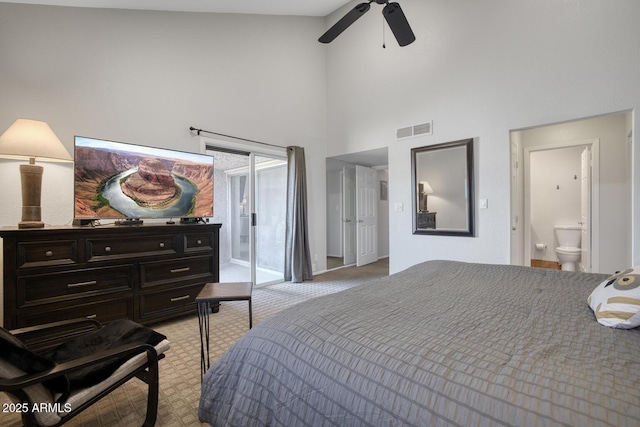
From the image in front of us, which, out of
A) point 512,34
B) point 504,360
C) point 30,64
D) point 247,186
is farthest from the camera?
point 247,186

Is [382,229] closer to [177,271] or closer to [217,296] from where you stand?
[177,271]

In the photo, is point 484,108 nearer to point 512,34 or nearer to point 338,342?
point 512,34

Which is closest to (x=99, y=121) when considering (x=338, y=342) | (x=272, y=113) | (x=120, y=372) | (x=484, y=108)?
(x=272, y=113)

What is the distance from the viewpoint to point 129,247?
2.54 m

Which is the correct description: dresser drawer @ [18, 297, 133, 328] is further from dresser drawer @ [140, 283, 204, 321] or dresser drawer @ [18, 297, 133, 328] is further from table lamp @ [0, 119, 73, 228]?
table lamp @ [0, 119, 73, 228]

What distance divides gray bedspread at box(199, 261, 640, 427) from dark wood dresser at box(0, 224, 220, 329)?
179 cm

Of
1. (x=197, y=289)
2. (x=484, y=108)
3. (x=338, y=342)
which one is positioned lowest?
(x=197, y=289)

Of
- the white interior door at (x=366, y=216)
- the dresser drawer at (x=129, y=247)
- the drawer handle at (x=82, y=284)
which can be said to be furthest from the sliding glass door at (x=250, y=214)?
the drawer handle at (x=82, y=284)

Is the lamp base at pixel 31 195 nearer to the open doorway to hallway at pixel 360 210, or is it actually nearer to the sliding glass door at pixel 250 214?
the sliding glass door at pixel 250 214

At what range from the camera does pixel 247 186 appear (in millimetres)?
4258

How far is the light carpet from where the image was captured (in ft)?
4.96

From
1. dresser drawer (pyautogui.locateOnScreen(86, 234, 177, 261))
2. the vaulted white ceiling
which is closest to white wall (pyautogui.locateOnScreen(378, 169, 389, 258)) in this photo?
the vaulted white ceiling

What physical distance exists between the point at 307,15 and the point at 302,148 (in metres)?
2.24

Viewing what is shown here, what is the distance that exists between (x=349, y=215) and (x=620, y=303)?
5.07 meters
